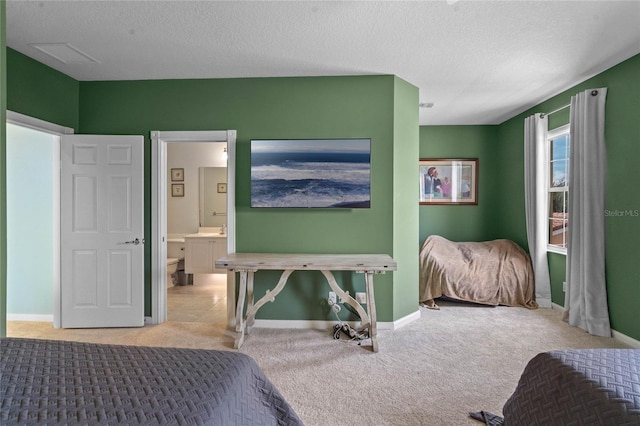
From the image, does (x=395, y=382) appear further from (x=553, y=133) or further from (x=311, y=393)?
(x=553, y=133)

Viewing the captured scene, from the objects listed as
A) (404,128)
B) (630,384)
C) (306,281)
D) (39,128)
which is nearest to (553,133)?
(404,128)

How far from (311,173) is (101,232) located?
85.5 inches

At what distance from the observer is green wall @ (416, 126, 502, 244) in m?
5.48

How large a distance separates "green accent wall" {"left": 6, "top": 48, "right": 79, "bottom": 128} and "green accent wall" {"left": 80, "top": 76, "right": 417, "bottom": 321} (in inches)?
26.4

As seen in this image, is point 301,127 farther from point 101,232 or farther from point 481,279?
point 481,279

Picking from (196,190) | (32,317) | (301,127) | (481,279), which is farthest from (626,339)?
(32,317)

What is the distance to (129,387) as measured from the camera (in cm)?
109

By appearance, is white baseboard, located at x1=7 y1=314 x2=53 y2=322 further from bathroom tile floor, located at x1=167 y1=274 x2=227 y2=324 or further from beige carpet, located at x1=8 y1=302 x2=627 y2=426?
bathroom tile floor, located at x1=167 y1=274 x2=227 y2=324

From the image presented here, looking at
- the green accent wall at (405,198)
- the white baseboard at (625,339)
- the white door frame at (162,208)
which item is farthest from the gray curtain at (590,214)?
the white door frame at (162,208)

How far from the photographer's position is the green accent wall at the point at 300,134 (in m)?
3.46

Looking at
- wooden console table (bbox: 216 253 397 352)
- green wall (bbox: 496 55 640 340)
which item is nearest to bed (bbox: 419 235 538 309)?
green wall (bbox: 496 55 640 340)

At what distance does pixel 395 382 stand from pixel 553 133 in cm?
351

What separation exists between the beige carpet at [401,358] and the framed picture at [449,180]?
197 cm

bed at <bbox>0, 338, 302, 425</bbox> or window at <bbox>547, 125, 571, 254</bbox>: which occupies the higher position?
window at <bbox>547, 125, 571, 254</bbox>
